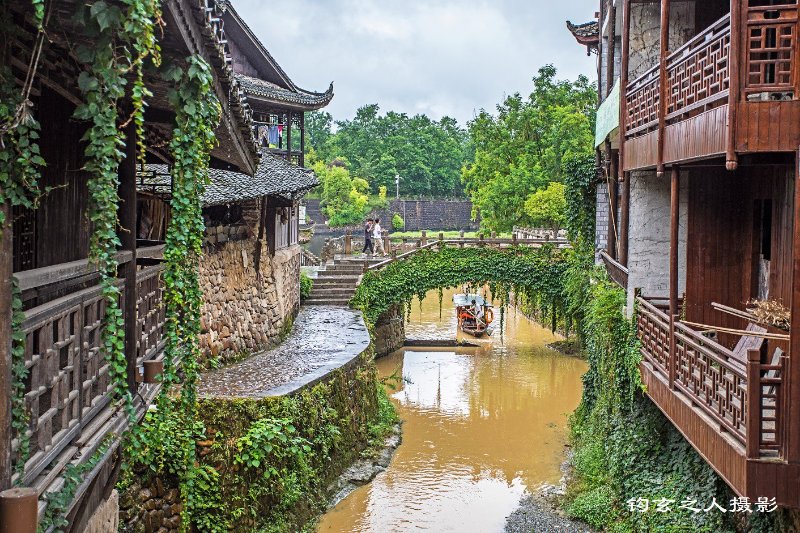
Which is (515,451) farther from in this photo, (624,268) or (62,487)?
(62,487)

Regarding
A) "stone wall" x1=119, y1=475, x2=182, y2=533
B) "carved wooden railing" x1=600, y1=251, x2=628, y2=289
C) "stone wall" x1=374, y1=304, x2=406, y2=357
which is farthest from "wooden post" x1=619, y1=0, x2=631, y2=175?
"stone wall" x1=374, y1=304, x2=406, y2=357

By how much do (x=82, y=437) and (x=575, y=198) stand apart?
16934 mm

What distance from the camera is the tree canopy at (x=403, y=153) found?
73.8 metres

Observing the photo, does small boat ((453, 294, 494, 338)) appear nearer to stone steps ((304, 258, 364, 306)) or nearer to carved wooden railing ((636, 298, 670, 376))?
stone steps ((304, 258, 364, 306))

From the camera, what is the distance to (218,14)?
268 inches

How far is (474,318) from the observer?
34719 millimetres

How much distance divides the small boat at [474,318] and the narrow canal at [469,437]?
86 centimetres

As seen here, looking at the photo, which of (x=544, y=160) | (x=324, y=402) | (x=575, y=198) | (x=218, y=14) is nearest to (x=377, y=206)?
(x=544, y=160)

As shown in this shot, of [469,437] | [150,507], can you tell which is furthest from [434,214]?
[150,507]

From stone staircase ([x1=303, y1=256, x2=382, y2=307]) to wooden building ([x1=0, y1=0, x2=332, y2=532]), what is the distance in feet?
58.8

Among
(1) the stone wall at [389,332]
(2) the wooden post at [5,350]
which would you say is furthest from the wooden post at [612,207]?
(2) the wooden post at [5,350]

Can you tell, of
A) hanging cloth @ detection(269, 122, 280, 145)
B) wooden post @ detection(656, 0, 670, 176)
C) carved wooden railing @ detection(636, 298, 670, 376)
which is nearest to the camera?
carved wooden railing @ detection(636, 298, 670, 376)

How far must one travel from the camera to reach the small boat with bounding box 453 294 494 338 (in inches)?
1348

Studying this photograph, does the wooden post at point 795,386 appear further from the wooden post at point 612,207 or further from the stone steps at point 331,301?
the stone steps at point 331,301
